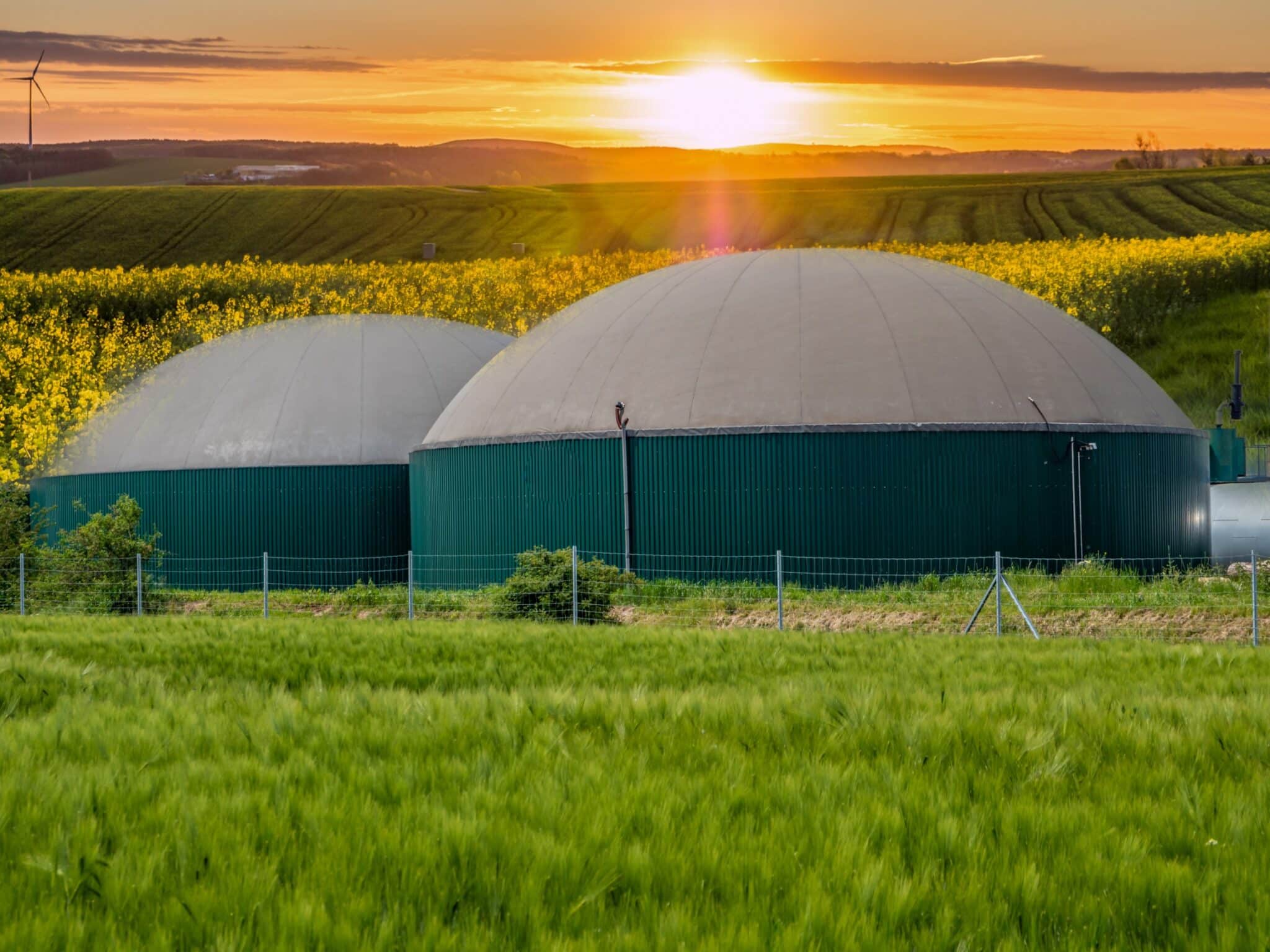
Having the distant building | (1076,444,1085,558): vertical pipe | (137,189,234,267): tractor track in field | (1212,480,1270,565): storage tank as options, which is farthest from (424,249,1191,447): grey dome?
the distant building

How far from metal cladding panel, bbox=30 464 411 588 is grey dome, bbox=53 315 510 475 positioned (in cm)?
37

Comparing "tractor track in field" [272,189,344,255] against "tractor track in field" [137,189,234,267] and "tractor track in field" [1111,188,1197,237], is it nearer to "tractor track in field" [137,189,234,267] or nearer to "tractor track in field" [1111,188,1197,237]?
"tractor track in field" [137,189,234,267]

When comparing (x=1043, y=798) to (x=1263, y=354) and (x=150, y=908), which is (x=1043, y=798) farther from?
(x=1263, y=354)

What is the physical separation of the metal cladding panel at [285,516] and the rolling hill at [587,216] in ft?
226

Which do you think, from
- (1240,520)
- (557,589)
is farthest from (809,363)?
(1240,520)

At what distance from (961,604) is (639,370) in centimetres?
912

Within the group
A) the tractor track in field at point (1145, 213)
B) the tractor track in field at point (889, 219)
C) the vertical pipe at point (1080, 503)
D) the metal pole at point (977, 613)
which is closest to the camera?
the metal pole at point (977, 613)

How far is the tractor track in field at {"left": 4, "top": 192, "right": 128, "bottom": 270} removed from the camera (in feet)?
359

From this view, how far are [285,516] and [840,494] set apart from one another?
15507mm

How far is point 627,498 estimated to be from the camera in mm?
29391

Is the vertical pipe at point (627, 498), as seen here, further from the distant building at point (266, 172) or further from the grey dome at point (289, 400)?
the distant building at point (266, 172)

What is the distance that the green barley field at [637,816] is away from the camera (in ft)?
19.2

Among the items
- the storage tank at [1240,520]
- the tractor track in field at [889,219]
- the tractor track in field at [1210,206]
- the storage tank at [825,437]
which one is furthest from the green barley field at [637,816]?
the tractor track in field at [889,219]

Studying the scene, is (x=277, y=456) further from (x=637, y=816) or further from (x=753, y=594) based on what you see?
(x=637, y=816)
